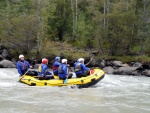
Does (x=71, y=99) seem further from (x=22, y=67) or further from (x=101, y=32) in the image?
(x=101, y=32)

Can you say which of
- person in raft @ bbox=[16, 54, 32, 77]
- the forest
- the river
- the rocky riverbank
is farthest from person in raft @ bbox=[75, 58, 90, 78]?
the forest

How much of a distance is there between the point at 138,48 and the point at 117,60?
3.29 m

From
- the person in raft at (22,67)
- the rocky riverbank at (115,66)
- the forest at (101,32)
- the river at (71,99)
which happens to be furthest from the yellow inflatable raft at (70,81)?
the forest at (101,32)

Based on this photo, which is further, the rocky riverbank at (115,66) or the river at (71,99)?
the rocky riverbank at (115,66)

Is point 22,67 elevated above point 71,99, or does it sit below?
above

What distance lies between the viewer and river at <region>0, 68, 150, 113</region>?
8930 millimetres

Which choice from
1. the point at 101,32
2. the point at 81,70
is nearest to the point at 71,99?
the point at 81,70

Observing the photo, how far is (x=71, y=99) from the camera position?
34.1 feet

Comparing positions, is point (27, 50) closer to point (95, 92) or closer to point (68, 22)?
point (68, 22)

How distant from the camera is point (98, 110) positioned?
8.92 meters

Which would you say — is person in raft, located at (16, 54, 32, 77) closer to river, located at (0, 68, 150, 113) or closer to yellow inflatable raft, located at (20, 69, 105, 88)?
yellow inflatable raft, located at (20, 69, 105, 88)

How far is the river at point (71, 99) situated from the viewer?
8930mm

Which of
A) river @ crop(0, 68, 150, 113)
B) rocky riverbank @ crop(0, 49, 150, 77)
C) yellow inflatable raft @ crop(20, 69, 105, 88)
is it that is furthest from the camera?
rocky riverbank @ crop(0, 49, 150, 77)

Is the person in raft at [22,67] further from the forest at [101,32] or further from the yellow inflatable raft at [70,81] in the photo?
the forest at [101,32]
